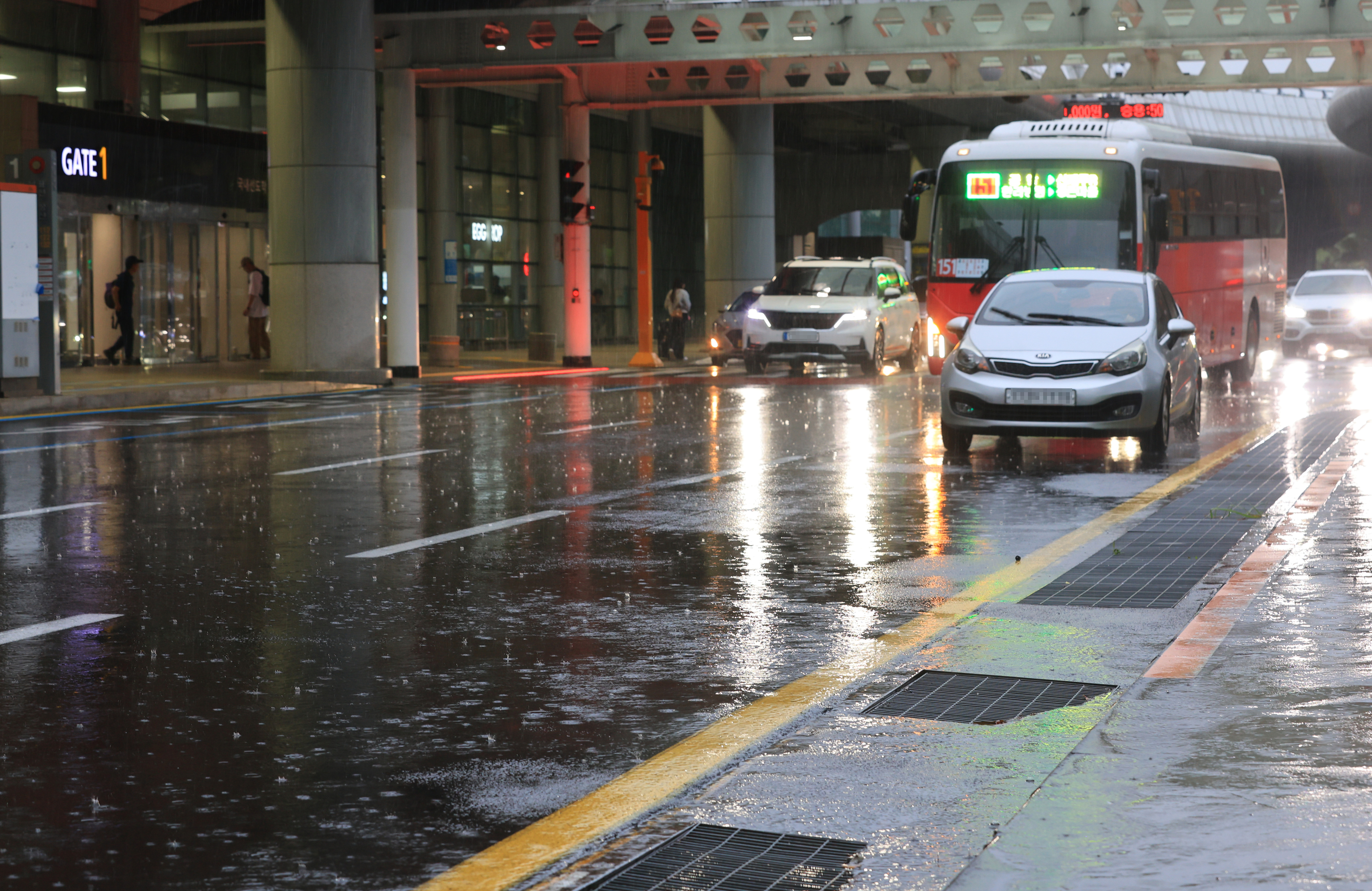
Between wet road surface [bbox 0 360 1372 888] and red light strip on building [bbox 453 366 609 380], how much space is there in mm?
13893

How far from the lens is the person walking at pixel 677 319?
134 ft

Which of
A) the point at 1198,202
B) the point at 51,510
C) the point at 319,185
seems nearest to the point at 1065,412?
the point at 51,510

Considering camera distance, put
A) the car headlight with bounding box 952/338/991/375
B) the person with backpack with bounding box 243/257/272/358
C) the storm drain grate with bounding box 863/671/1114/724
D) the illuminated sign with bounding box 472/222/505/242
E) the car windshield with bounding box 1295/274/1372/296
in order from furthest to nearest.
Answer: the illuminated sign with bounding box 472/222/505/242 < the car windshield with bounding box 1295/274/1372/296 < the person with backpack with bounding box 243/257/272/358 < the car headlight with bounding box 952/338/991/375 < the storm drain grate with bounding box 863/671/1114/724

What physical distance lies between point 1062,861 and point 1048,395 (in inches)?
432

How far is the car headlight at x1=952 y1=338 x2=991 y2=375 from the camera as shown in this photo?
15.3m

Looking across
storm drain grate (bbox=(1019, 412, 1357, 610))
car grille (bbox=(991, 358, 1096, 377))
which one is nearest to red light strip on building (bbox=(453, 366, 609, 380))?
car grille (bbox=(991, 358, 1096, 377))

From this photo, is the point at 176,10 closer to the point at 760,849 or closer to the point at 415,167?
the point at 415,167

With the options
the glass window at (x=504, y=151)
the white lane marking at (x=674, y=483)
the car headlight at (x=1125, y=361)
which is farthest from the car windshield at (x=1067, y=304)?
the glass window at (x=504, y=151)

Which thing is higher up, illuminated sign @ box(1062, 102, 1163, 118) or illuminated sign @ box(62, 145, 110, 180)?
illuminated sign @ box(1062, 102, 1163, 118)

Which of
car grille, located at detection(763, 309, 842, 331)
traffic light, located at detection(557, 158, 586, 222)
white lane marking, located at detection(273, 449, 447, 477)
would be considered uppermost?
traffic light, located at detection(557, 158, 586, 222)

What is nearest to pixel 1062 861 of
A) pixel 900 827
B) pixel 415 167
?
pixel 900 827

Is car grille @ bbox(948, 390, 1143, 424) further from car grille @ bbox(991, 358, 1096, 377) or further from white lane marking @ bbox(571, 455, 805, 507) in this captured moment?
white lane marking @ bbox(571, 455, 805, 507)

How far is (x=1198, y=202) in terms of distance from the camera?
26812mm

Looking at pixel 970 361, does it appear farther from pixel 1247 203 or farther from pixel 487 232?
pixel 487 232
